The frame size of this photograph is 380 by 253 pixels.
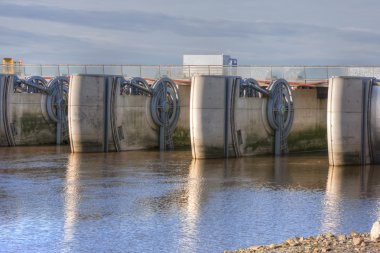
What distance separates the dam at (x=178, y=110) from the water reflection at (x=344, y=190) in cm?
158

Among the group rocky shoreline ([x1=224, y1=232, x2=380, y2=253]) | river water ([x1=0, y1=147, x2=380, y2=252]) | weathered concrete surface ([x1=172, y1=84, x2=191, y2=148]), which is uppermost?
weathered concrete surface ([x1=172, y1=84, x2=191, y2=148])

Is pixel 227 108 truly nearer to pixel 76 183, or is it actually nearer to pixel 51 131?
pixel 76 183

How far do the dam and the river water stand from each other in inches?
88.3

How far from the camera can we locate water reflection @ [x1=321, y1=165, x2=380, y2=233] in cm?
2267

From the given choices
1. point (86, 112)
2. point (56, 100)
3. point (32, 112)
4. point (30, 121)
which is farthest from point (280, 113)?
point (30, 121)

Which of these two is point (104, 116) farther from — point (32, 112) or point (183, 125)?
point (32, 112)

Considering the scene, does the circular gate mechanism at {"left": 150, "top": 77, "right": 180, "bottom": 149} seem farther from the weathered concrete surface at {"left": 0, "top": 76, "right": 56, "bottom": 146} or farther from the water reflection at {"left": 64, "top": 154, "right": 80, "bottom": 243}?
the weathered concrete surface at {"left": 0, "top": 76, "right": 56, "bottom": 146}

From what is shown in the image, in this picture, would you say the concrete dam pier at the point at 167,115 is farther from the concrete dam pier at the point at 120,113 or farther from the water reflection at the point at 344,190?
the water reflection at the point at 344,190

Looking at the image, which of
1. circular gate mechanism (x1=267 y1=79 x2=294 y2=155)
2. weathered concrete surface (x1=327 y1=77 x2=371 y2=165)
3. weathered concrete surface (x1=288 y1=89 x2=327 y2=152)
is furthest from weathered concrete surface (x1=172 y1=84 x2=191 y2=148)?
weathered concrete surface (x1=327 y1=77 x2=371 y2=165)

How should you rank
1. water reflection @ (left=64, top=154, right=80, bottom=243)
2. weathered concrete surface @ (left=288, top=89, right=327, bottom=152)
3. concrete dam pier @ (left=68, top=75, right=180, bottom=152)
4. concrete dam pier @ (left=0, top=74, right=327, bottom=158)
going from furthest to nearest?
weathered concrete surface @ (left=288, top=89, right=327, bottom=152) → concrete dam pier @ (left=68, top=75, right=180, bottom=152) → concrete dam pier @ (left=0, top=74, right=327, bottom=158) → water reflection @ (left=64, top=154, right=80, bottom=243)

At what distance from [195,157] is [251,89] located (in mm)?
6400

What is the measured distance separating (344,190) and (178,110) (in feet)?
65.5

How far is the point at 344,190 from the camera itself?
2945 cm

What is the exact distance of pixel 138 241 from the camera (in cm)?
1950
